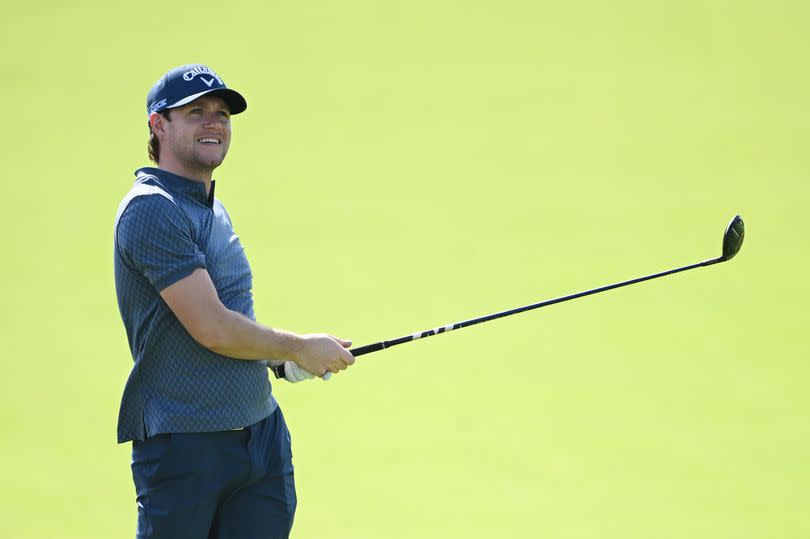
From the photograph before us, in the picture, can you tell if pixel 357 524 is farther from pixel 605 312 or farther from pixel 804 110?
pixel 804 110

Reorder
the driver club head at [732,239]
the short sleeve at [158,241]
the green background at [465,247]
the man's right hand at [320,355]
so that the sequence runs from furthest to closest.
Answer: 1. the green background at [465,247]
2. the driver club head at [732,239]
3. the man's right hand at [320,355]
4. the short sleeve at [158,241]

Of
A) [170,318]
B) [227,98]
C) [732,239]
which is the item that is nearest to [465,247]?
[732,239]

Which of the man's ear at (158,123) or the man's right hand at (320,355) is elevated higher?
the man's ear at (158,123)

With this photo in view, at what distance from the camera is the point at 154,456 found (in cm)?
189

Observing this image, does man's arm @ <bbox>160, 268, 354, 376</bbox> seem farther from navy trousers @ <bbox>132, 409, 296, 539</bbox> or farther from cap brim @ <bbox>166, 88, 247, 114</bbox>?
cap brim @ <bbox>166, 88, 247, 114</bbox>

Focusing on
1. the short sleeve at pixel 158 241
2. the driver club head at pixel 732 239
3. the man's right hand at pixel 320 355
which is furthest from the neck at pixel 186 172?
the driver club head at pixel 732 239

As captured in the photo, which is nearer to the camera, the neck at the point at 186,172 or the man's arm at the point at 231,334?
the man's arm at the point at 231,334

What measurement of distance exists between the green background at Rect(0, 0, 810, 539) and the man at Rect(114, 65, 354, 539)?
1236mm

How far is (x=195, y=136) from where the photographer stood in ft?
6.36

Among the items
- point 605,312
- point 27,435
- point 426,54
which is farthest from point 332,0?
point 27,435

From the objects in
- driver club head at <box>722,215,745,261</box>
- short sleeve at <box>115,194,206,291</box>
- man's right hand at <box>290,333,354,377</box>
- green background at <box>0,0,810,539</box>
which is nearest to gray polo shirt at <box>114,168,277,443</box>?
short sleeve at <box>115,194,206,291</box>

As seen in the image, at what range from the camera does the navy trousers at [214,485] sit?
1.89 meters

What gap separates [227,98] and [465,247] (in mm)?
2102

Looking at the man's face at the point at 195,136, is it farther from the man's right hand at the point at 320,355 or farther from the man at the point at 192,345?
the man's right hand at the point at 320,355
